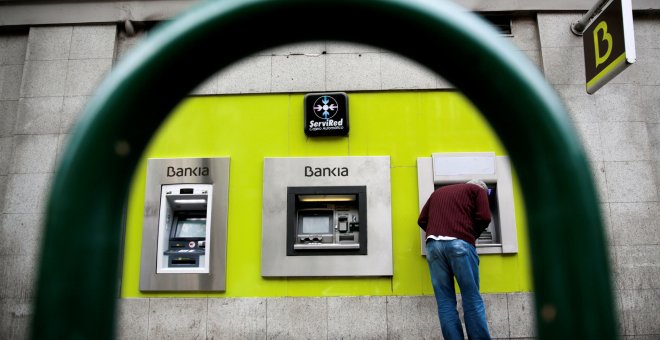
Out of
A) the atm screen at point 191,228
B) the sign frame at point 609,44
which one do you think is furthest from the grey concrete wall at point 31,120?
the sign frame at point 609,44

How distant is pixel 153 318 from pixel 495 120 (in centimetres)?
510

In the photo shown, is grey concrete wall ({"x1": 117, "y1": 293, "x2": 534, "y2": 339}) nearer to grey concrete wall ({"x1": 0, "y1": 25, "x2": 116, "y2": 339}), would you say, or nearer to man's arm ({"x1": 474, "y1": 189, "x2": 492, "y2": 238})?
man's arm ({"x1": 474, "y1": 189, "x2": 492, "y2": 238})

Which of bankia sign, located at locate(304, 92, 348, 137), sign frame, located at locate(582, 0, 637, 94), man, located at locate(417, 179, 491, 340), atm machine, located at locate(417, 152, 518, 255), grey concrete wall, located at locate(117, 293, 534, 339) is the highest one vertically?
sign frame, located at locate(582, 0, 637, 94)

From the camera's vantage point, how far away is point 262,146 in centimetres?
555

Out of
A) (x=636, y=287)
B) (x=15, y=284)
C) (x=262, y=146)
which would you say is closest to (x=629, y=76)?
(x=636, y=287)

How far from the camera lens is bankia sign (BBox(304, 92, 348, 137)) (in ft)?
18.0

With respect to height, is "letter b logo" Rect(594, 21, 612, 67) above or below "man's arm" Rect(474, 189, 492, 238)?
above

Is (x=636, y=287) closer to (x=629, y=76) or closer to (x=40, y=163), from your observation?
(x=629, y=76)

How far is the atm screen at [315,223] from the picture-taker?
211 inches

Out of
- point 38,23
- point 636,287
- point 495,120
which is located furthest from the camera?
point 38,23

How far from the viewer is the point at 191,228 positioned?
5.44m

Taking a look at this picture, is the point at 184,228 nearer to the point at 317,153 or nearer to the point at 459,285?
the point at 317,153

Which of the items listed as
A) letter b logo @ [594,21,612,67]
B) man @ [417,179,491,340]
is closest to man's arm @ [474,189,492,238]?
man @ [417,179,491,340]

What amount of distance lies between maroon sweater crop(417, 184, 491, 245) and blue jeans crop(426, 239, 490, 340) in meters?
0.10
